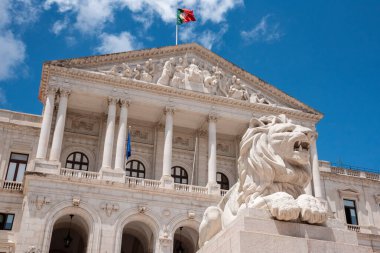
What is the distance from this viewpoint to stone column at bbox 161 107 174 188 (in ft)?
92.1

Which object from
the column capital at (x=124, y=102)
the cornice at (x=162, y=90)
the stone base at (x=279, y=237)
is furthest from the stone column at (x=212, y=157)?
the stone base at (x=279, y=237)

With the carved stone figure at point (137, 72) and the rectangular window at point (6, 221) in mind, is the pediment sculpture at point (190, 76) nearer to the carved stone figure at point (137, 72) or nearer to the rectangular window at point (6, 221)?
the carved stone figure at point (137, 72)

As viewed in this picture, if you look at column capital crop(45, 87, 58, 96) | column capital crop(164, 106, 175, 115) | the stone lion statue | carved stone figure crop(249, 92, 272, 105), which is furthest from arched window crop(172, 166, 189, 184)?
the stone lion statue

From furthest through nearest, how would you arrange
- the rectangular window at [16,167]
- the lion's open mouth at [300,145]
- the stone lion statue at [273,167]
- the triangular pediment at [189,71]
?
the triangular pediment at [189,71], the rectangular window at [16,167], the lion's open mouth at [300,145], the stone lion statue at [273,167]

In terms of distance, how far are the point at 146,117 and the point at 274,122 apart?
26349mm

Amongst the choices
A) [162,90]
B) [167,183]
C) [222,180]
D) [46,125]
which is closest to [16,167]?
[46,125]

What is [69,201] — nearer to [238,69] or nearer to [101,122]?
[101,122]

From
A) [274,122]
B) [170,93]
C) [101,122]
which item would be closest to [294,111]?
[170,93]

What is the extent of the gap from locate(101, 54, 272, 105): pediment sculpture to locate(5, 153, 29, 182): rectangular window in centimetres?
805

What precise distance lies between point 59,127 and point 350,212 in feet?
80.2

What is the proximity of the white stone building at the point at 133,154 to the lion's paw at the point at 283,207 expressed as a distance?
20.5m

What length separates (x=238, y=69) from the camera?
3538 centimetres

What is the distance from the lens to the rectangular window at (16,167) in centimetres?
3039

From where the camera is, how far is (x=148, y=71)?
32438 millimetres
